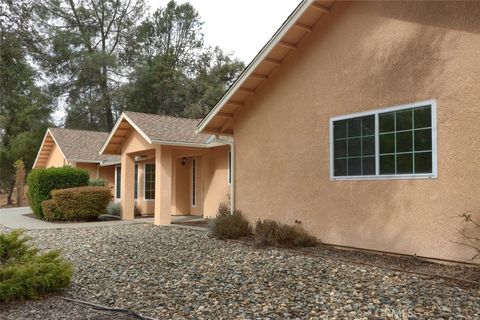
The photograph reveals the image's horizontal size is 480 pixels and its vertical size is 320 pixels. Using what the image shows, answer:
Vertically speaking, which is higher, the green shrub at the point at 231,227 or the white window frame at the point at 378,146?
the white window frame at the point at 378,146

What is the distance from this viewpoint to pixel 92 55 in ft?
125

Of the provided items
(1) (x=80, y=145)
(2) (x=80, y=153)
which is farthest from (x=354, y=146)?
(1) (x=80, y=145)

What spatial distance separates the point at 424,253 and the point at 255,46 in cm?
3008

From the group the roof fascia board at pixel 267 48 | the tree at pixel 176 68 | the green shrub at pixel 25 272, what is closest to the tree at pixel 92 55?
the tree at pixel 176 68

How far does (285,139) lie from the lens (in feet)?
34.4

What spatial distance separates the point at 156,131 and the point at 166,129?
33.1 inches

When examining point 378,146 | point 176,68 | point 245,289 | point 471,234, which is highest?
point 176,68

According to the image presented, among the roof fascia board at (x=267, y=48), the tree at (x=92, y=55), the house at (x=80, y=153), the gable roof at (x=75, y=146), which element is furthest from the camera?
the tree at (x=92, y=55)

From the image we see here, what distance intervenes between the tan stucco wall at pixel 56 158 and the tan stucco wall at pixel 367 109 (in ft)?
61.2

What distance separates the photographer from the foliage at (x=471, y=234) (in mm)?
6988

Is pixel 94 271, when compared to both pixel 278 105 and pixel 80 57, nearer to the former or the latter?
pixel 278 105

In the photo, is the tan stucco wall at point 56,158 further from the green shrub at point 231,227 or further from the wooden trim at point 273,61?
the wooden trim at point 273,61

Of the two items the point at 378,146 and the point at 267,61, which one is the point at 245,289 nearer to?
the point at 378,146

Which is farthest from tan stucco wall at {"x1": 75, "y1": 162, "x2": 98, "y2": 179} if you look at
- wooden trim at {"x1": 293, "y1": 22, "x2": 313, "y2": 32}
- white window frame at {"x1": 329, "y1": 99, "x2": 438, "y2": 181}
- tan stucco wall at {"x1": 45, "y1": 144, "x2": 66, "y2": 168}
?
white window frame at {"x1": 329, "y1": 99, "x2": 438, "y2": 181}
